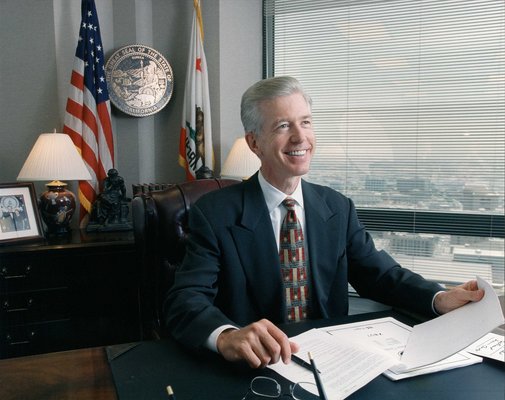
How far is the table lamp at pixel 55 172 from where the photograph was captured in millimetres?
2634

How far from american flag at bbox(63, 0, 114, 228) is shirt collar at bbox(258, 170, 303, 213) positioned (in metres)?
2.00

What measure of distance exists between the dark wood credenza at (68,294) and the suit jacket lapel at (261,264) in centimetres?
158

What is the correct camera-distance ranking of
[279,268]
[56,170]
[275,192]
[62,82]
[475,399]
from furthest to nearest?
[62,82], [56,170], [275,192], [279,268], [475,399]

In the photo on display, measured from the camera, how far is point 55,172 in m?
2.63

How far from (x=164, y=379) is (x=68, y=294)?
199 centimetres

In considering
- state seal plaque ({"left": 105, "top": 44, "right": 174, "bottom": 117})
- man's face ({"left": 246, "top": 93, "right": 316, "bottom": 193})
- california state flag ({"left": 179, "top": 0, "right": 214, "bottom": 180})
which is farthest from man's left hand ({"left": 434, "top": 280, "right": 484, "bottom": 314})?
state seal plaque ({"left": 105, "top": 44, "right": 174, "bottom": 117})

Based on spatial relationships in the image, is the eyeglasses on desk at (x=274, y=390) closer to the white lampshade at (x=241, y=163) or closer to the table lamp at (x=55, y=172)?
the table lamp at (x=55, y=172)

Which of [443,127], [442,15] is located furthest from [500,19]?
[443,127]

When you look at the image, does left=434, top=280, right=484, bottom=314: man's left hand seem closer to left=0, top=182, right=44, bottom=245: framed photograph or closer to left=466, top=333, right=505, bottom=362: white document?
left=466, top=333, right=505, bottom=362: white document

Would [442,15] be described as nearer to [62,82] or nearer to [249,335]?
[62,82]

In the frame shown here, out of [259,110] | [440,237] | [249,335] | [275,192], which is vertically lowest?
[440,237]

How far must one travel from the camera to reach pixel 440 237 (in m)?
3.26

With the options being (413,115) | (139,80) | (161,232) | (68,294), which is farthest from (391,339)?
(139,80)

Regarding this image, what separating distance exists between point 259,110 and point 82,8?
226 centimetres
